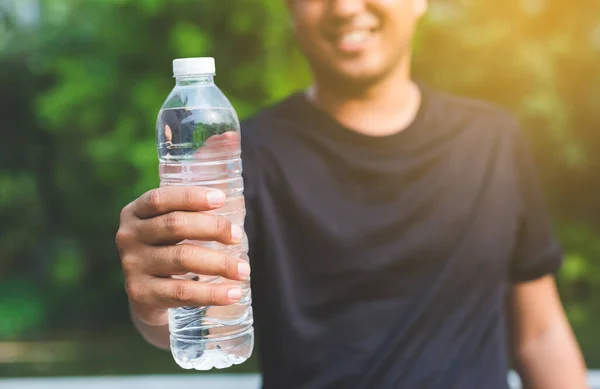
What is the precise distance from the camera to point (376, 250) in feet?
4.74

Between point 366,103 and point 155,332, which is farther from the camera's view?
point 366,103

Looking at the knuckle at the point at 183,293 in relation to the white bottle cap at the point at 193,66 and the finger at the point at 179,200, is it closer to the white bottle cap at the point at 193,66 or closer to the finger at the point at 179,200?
the finger at the point at 179,200

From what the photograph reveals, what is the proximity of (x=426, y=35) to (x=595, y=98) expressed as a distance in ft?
3.85

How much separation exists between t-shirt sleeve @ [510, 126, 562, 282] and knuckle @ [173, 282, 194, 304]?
0.84 meters

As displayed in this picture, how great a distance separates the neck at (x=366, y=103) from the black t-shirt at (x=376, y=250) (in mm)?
28

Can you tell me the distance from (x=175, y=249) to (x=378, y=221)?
22.5 inches

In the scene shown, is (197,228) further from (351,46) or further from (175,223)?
(351,46)

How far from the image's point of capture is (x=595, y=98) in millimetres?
4512

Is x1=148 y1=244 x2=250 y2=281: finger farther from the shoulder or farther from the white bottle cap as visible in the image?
the shoulder

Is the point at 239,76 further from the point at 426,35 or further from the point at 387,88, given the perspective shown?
the point at 387,88

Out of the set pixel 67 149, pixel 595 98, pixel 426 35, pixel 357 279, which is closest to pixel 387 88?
pixel 357 279

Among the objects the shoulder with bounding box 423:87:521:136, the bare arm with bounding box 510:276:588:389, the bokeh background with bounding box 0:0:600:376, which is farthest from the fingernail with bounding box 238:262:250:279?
the bokeh background with bounding box 0:0:600:376

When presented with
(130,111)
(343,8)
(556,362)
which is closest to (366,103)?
(343,8)

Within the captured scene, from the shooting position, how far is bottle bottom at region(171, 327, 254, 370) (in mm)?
1219
